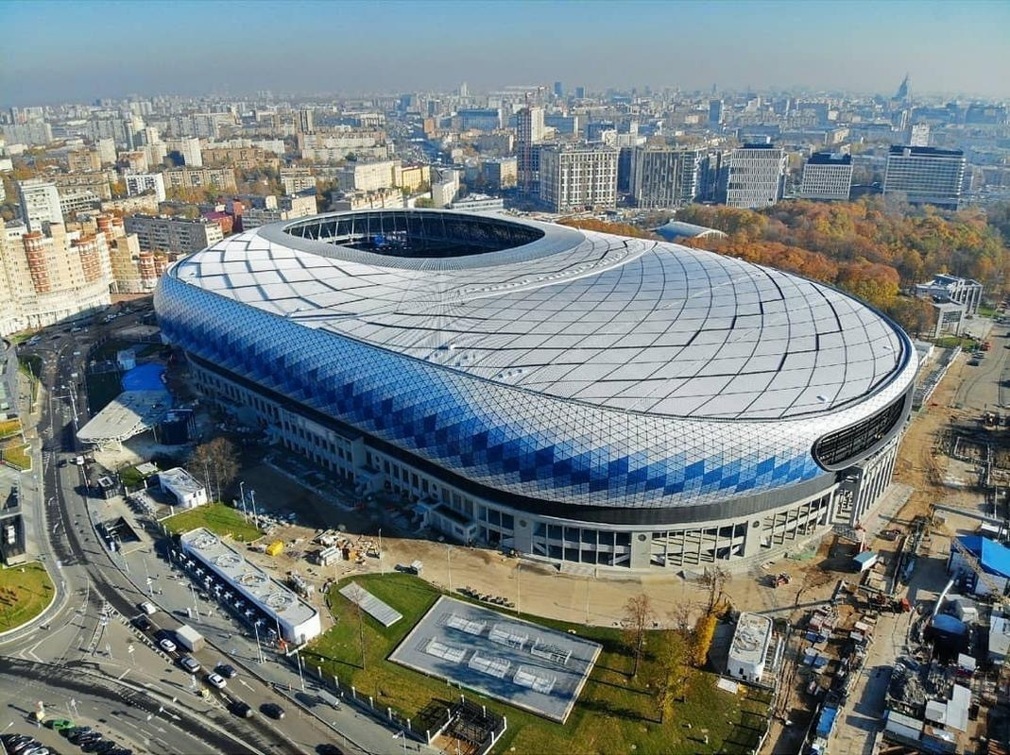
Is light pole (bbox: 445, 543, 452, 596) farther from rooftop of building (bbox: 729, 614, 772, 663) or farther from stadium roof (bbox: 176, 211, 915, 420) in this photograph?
rooftop of building (bbox: 729, 614, 772, 663)

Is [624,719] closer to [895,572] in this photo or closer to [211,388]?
[895,572]

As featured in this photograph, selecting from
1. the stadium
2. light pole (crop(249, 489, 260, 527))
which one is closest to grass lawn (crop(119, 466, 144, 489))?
light pole (crop(249, 489, 260, 527))

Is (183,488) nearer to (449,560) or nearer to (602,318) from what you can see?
(449,560)

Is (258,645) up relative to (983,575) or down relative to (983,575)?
down

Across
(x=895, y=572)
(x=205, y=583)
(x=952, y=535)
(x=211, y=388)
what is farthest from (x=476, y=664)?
(x=211, y=388)

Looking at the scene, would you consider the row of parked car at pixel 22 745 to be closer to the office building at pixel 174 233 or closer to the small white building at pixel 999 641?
the small white building at pixel 999 641

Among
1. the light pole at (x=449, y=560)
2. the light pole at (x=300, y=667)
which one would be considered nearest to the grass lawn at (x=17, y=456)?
the light pole at (x=300, y=667)

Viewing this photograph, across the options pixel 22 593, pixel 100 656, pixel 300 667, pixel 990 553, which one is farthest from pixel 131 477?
pixel 990 553
